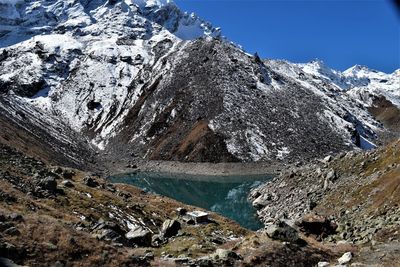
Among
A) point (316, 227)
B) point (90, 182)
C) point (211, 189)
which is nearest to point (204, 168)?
point (211, 189)

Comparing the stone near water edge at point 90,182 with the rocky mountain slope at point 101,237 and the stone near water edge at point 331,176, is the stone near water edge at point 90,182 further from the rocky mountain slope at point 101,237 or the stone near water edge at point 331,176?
the stone near water edge at point 331,176

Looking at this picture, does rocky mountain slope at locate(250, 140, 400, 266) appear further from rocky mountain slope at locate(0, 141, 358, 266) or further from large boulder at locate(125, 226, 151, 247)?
large boulder at locate(125, 226, 151, 247)

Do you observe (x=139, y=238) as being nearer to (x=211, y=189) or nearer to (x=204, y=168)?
(x=211, y=189)

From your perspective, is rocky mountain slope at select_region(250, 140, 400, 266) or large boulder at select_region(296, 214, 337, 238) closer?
rocky mountain slope at select_region(250, 140, 400, 266)

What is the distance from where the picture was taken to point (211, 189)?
12425cm

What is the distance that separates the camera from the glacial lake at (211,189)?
87.6m

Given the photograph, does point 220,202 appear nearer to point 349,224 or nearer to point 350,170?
point 350,170

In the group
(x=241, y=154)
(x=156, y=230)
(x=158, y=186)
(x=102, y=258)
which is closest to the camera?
(x=102, y=258)

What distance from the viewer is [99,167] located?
16412 cm

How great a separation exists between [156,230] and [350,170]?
33.5m

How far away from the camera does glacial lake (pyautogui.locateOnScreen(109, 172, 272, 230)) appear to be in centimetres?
8759

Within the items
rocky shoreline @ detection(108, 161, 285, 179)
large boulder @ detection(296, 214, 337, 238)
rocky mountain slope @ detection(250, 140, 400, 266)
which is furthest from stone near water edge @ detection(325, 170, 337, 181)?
rocky shoreline @ detection(108, 161, 285, 179)

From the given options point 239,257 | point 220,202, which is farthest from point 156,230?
point 220,202

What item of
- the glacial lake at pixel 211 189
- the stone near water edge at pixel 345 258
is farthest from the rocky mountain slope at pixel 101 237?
the glacial lake at pixel 211 189
